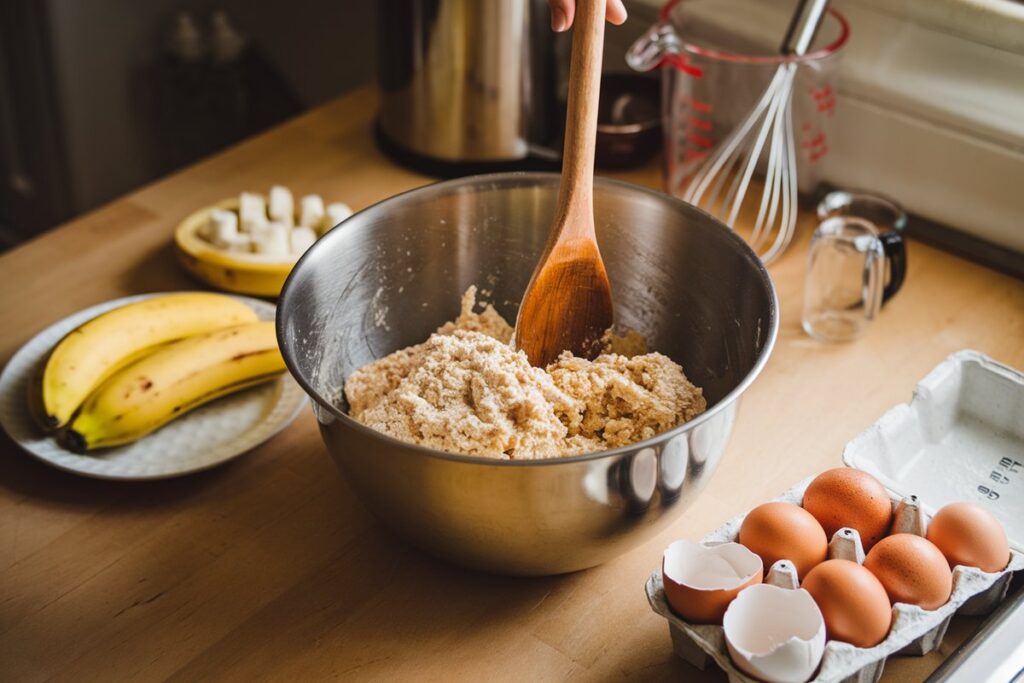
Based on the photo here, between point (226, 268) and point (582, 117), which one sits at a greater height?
point (582, 117)

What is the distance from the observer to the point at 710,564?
769 mm

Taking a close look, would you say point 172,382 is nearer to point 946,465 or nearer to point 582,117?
point 582,117

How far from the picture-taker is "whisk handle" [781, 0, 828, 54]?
1.18m

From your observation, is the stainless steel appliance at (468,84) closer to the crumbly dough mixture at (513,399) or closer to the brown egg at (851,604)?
the crumbly dough mixture at (513,399)

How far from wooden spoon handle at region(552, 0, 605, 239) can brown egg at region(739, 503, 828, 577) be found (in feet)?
0.96

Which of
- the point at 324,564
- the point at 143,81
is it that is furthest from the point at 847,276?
the point at 143,81

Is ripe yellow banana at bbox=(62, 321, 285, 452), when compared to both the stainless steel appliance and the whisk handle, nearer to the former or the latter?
the stainless steel appliance

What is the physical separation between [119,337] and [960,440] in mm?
817

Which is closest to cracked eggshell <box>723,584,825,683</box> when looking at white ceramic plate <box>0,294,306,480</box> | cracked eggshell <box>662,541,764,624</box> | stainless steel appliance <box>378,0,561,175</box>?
cracked eggshell <box>662,541,764,624</box>

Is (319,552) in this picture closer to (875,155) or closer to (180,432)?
(180,432)

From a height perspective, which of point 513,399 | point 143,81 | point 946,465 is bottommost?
point 143,81

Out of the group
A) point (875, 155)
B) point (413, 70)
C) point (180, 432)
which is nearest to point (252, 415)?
point (180, 432)

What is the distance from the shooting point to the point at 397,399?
0.89m

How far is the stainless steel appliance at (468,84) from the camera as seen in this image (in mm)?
1308
